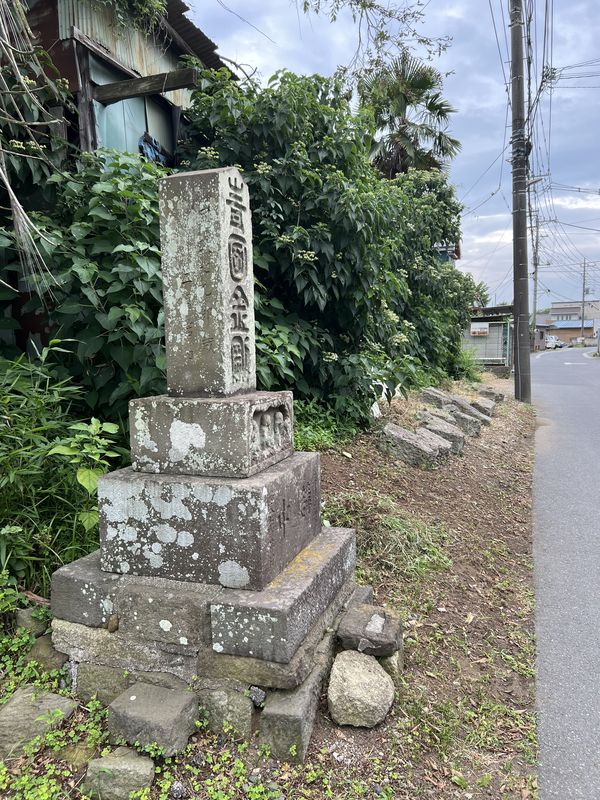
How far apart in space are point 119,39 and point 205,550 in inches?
202

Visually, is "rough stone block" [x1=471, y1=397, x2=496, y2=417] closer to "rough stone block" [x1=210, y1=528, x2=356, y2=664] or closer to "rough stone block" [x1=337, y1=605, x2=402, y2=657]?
"rough stone block" [x1=337, y1=605, x2=402, y2=657]

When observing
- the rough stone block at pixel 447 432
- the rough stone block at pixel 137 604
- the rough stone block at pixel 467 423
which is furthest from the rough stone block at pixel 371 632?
the rough stone block at pixel 467 423

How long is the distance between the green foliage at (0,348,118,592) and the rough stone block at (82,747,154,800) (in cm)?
108

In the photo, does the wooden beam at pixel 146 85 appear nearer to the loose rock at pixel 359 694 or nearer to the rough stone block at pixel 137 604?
the rough stone block at pixel 137 604

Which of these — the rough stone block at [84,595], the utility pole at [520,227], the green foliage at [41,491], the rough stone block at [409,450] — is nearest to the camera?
the rough stone block at [84,595]

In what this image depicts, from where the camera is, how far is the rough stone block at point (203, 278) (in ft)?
7.64

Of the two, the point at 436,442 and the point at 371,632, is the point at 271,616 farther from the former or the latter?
the point at 436,442

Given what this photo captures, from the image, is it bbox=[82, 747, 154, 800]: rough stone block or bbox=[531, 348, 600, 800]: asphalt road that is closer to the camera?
bbox=[82, 747, 154, 800]: rough stone block

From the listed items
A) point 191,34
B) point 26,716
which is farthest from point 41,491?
point 191,34

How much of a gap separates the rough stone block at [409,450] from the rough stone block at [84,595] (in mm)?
3574

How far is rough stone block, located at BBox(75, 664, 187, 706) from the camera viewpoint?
2.21m

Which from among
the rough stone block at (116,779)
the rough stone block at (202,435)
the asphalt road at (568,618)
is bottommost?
the asphalt road at (568,618)

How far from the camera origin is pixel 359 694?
213cm

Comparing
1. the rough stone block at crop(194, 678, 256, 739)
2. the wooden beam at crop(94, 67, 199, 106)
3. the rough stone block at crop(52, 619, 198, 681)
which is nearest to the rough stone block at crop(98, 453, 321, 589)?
the rough stone block at crop(52, 619, 198, 681)
